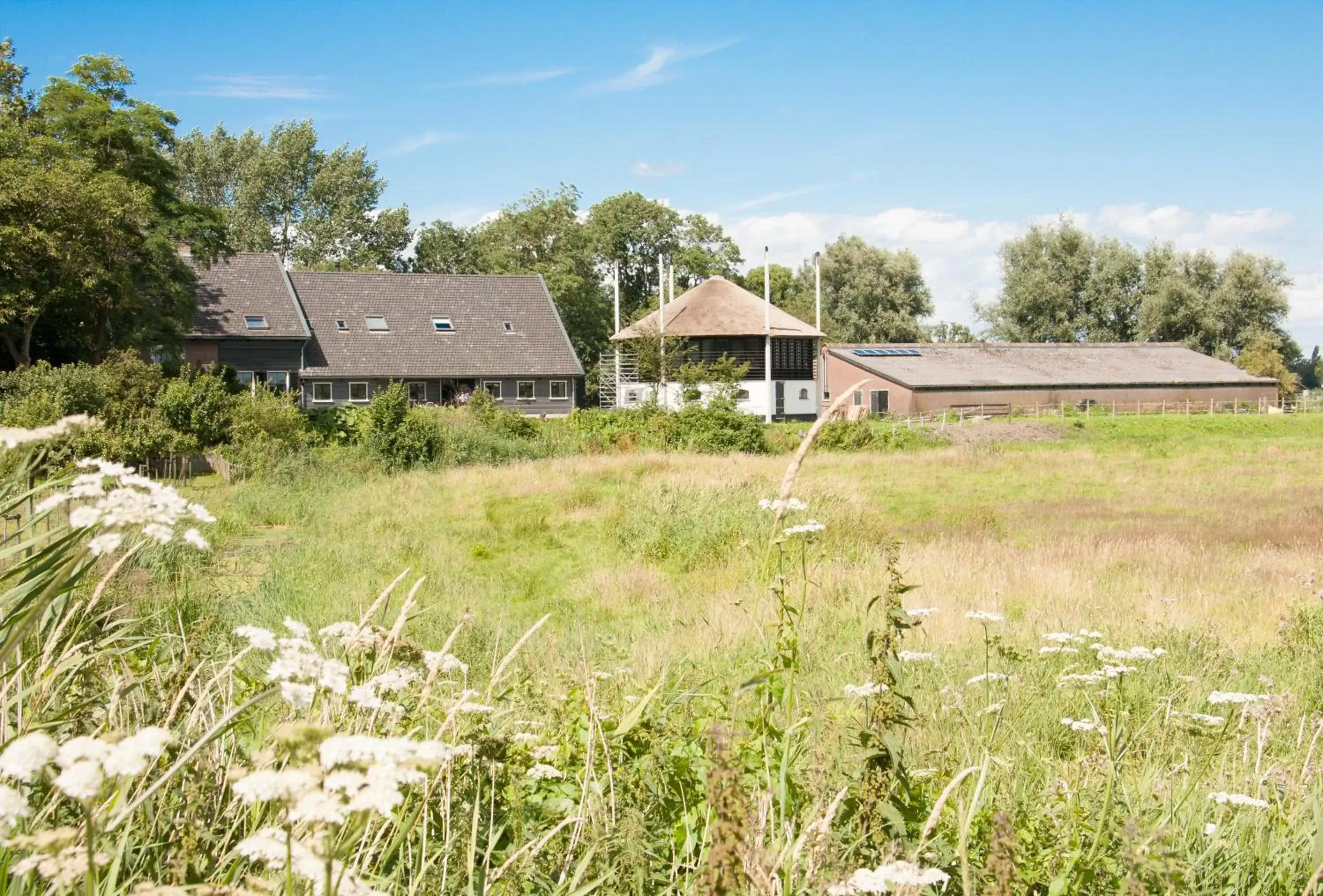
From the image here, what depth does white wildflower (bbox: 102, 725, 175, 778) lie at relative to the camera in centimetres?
109

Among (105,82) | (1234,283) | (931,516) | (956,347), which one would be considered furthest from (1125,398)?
(105,82)

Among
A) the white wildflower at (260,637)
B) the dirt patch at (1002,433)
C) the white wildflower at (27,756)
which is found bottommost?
the dirt patch at (1002,433)

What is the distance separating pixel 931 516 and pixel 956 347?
41274 millimetres

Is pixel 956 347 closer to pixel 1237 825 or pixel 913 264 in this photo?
pixel 913 264

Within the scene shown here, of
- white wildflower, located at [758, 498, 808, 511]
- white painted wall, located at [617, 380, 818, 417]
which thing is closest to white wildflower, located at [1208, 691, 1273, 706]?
white wildflower, located at [758, 498, 808, 511]

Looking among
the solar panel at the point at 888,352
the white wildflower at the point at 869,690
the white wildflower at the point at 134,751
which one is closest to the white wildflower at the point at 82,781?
the white wildflower at the point at 134,751

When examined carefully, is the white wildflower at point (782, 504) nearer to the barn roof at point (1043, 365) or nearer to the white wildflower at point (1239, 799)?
the white wildflower at point (1239, 799)

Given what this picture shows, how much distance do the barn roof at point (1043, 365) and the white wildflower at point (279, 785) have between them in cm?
5128

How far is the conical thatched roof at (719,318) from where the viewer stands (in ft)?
165

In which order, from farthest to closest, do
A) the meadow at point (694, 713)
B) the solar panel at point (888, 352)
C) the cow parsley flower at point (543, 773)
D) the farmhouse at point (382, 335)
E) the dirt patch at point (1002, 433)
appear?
the solar panel at point (888, 352), the farmhouse at point (382, 335), the dirt patch at point (1002, 433), the cow parsley flower at point (543, 773), the meadow at point (694, 713)

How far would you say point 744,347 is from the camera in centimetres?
5116

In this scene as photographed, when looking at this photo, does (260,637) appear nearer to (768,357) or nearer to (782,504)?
(782,504)

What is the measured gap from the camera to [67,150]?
2741cm

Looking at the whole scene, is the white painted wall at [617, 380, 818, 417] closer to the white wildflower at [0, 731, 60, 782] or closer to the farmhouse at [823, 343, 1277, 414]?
the farmhouse at [823, 343, 1277, 414]
